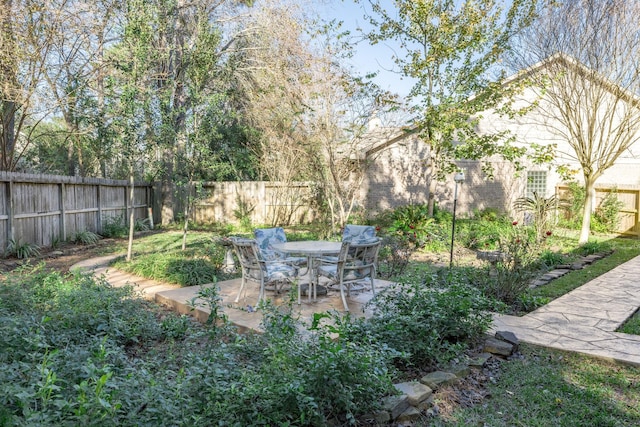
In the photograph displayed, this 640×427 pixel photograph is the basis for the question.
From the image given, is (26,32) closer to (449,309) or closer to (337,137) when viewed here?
(337,137)

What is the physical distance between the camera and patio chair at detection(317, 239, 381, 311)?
4984mm

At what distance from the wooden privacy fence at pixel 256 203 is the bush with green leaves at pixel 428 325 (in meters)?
11.6

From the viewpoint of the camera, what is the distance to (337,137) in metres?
11.3

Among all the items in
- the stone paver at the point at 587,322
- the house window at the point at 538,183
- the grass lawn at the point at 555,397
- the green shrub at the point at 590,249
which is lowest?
the grass lawn at the point at 555,397

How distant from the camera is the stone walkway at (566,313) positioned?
4.10m

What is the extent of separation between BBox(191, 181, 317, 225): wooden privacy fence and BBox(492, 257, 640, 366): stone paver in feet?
34.7

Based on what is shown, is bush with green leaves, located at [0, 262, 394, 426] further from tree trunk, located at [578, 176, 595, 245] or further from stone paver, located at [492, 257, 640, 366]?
tree trunk, located at [578, 176, 595, 245]

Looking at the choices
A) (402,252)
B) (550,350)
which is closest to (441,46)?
(402,252)

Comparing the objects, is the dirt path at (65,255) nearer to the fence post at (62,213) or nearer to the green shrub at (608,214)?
the fence post at (62,213)

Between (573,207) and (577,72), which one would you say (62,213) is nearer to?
(577,72)

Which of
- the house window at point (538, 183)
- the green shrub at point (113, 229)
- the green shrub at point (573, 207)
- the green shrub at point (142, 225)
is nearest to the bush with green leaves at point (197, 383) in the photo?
the green shrub at point (113, 229)

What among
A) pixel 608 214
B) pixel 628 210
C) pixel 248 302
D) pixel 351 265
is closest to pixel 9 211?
pixel 248 302

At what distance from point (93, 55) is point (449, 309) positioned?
9.62 metres

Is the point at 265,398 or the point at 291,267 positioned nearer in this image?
the point at 265,398
